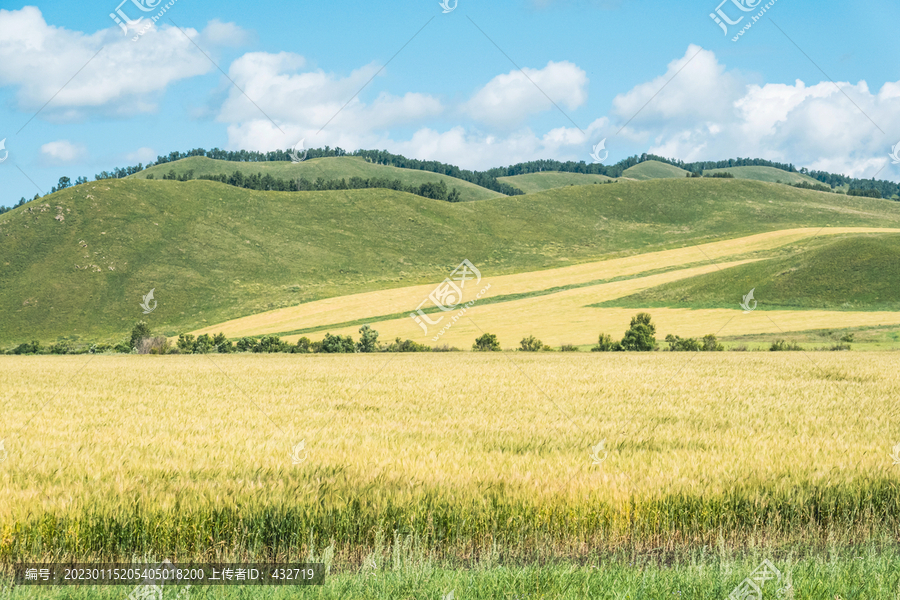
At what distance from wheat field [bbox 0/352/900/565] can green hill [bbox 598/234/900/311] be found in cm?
6350

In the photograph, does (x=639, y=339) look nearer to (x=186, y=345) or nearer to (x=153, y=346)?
(x=186, y=345)

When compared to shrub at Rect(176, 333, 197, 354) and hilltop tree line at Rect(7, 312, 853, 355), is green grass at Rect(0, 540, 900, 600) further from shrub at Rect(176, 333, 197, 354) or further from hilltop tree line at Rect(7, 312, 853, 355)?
shrub at Rect(176, 333, 197, 354)

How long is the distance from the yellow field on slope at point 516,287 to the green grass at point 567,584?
206ft

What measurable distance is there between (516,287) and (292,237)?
55678 millimetres

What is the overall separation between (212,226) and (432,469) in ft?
441

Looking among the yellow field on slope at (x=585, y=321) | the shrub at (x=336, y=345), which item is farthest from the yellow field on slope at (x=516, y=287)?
the shrub at (x=336, y=345)

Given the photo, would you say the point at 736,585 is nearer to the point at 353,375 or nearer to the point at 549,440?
the point at 549,440

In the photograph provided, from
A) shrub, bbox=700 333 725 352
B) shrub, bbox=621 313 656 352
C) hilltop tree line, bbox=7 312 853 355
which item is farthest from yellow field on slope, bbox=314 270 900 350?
shrub, bbox=621 313 656 352

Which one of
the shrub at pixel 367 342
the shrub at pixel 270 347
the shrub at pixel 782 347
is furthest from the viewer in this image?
the shrub at pixel 270 347

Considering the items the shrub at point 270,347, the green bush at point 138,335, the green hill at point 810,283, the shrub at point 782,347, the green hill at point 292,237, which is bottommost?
the shrub at point 782,347

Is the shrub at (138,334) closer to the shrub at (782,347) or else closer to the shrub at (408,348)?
the shrub at (408,348)

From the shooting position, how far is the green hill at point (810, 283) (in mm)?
71500

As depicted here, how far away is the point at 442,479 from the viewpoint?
816cm

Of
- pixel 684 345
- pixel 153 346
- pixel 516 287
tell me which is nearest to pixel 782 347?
pixel 684 345
